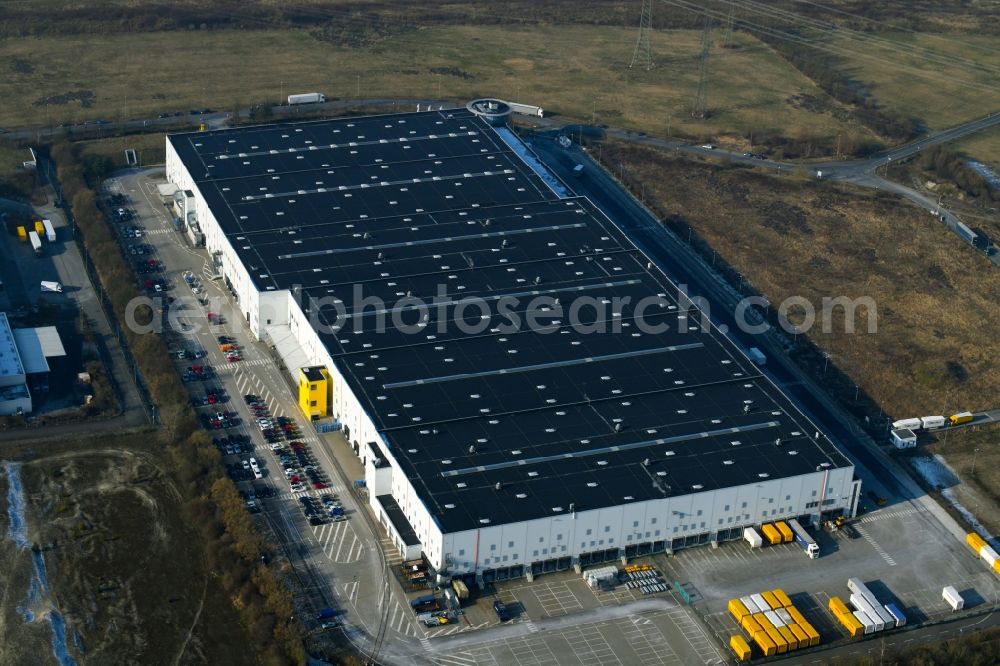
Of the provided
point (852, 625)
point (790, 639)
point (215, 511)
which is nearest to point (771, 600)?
point (790, 639)

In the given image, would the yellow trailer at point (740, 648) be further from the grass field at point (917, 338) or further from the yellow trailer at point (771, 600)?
the grass field at point (917, 338)

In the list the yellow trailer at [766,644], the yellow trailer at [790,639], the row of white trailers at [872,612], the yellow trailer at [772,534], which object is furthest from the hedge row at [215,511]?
the row of white trailers at [872,612]

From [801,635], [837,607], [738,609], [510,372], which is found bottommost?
[738,609]

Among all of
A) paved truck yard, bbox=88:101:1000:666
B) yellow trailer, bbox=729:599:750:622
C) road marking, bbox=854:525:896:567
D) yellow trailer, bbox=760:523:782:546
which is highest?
yellow trailer, bbox=760:523:782:546

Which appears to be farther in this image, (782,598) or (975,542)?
(975,542)

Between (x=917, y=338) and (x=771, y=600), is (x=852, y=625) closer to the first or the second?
(x=771, y=600)

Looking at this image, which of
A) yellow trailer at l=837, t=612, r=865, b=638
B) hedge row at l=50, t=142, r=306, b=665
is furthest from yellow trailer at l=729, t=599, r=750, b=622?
hedge row at l=50, t=142, r=306, b=665

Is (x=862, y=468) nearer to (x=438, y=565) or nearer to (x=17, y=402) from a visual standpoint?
(x=438, y=565)

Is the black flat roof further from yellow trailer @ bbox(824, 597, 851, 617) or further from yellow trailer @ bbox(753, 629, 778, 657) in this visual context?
yellow trailer @ bbox(753, 629, 778, 657)
